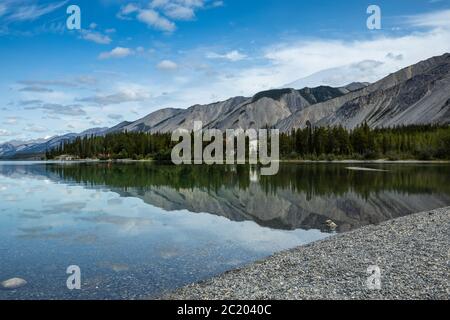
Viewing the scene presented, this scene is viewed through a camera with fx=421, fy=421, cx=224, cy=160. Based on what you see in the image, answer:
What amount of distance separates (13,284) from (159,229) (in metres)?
13.2

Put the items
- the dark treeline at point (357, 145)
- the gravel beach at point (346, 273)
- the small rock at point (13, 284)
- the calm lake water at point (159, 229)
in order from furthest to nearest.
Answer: the dark treeline at point (357, 145) < the calm lake water at point (159, 229) < the small rock at point (13, 284) < the gravel beach at point (346, 273)

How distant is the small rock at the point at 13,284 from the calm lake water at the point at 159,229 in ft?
1.03

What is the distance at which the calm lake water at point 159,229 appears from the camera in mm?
17734

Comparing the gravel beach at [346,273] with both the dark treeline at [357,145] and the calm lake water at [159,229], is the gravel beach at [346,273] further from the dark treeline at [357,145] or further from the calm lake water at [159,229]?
the dark treeline at [357,145]

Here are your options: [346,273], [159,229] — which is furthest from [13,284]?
[159,229]

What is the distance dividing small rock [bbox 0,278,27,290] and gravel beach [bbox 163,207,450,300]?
6012mm

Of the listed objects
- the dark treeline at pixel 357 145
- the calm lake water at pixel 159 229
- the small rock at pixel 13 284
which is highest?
the dark treeline at pixel 357 145

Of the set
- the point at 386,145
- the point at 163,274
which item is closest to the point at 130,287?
the point at 163,274

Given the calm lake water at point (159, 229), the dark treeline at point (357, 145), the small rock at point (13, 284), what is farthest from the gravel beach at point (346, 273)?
the dark treeline at point (357, 145)

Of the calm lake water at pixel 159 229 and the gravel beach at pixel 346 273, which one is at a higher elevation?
the gravel beach at pixel 346 273

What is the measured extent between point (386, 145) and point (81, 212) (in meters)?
155

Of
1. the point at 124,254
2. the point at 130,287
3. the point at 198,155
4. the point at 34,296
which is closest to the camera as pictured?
the point at 34,296

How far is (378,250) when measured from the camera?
2025 cm
